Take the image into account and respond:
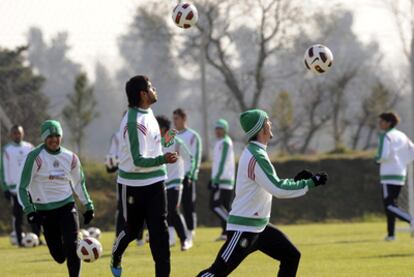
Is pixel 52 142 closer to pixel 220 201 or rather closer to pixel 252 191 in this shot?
pixel 252 191

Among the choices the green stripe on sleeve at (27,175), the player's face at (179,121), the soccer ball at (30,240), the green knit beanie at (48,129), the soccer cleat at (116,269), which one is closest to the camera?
the green stripe on sleeve at (27,175)

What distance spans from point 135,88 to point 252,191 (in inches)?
74.5

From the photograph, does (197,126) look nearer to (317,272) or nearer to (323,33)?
(323,33)

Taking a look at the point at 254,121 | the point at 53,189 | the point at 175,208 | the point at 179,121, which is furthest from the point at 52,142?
the point at 179,121

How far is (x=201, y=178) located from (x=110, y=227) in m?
3.66

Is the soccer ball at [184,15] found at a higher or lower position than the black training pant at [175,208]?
higher

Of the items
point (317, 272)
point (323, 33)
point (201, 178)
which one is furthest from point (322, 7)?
point (317, 272)

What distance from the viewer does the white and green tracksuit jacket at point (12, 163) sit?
20109 mm

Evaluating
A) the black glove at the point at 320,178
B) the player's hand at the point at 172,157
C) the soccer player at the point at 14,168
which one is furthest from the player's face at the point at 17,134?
the black glove at the point at 320,178

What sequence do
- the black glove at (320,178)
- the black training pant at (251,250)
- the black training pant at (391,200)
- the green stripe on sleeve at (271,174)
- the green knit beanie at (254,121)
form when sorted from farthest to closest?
the black training pant at (391,200), the green knit beanie at (254,121), the black training pant at (251,250), the green stripe on sleeve at (271,174), the black glove at (320,178)

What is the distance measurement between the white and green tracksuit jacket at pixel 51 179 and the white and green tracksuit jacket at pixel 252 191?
2.60 meters

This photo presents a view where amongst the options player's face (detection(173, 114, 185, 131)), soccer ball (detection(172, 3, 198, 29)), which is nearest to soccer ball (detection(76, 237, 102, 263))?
soccer ball (detection(172, 3, 198, 29))

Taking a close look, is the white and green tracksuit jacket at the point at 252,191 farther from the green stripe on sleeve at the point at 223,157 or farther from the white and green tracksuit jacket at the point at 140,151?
the green stripe on sleeve at the point at 223,157

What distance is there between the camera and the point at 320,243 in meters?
18.7
